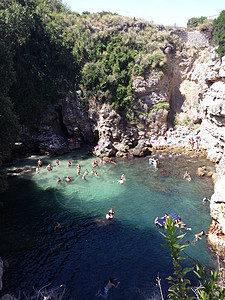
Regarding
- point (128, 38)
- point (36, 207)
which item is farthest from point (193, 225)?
point (128, 38)

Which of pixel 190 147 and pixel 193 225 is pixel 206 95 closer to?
pixel 190 147

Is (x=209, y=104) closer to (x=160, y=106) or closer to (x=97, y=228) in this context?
(x=160, y=106)

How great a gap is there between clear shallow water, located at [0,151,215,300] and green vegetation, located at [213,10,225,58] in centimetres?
1615

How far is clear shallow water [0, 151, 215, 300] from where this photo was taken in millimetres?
11906

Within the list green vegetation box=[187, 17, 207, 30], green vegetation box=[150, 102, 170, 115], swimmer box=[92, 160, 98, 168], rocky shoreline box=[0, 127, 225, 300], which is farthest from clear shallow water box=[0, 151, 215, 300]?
green vegetation box=[187, 17, 207, 30]

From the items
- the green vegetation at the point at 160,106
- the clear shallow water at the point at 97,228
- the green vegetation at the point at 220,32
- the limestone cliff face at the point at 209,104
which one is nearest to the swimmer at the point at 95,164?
the clear shallow water at the point at 97,228

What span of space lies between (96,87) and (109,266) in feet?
95.7

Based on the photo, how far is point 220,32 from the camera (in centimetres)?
3105

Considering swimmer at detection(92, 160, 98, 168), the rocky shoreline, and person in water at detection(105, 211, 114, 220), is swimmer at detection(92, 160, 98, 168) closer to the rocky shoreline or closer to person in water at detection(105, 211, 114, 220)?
the rocky shoreline

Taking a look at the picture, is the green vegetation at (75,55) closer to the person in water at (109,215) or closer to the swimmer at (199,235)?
the person in water at (109,215)

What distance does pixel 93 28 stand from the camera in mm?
41406

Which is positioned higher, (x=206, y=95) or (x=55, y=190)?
(x=206, y=95)

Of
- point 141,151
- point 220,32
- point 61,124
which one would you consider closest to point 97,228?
point 141,151

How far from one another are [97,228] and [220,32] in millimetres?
33097
